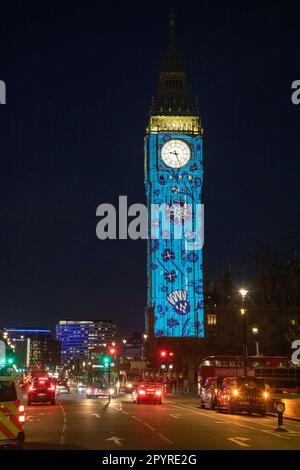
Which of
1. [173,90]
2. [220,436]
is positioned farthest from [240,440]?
[173,90]

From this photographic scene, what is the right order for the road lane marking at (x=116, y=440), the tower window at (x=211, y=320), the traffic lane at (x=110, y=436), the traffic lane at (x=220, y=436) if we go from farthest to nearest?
the tower window at (x=211, y=320)
the traffic lane at (x=220, y=436)
the road lane marking at (x=116, y=440)
the traffic lane at (x=110, y=436)

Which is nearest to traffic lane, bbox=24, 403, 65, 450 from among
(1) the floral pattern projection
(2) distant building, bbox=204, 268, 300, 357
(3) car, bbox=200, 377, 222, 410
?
(3) car, bbox=200, 377, 222, 410

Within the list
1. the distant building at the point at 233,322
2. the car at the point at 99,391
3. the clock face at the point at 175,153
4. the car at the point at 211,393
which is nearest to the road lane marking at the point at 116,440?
the car at the point at 211,393

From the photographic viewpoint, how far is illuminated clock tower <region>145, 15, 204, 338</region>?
118625 millimetres

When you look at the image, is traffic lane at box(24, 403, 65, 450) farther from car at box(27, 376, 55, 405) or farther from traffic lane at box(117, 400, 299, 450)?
car at box(27, 376, 55, 405)

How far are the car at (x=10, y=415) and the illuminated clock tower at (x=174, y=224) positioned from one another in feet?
323

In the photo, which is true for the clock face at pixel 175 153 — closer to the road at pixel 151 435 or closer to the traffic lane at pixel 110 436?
the road at pixel 151 435

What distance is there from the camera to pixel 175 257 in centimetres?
12088

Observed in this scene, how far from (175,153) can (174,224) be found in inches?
473

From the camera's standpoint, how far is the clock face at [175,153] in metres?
123

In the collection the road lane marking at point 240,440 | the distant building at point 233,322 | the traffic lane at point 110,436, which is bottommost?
the road lane marking at point 240,440

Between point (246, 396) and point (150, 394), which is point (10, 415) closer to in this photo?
point (246, 396)
